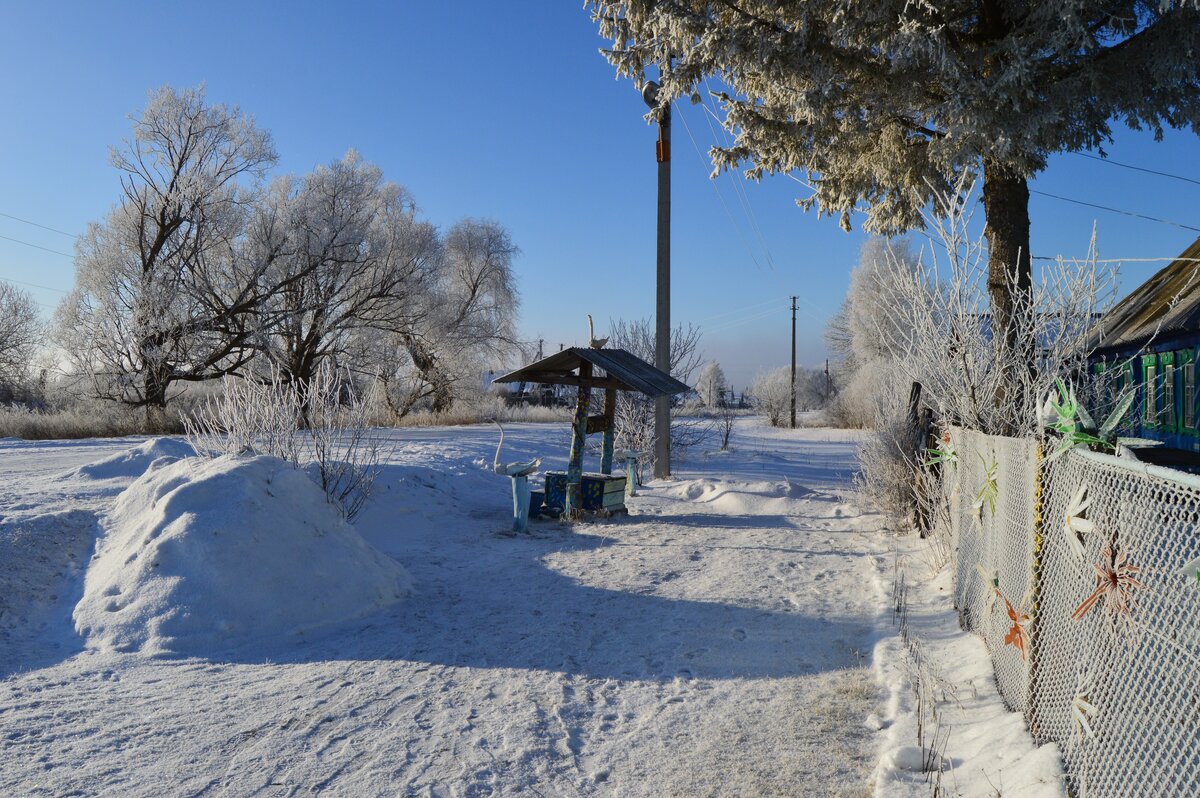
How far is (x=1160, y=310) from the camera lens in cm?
1221

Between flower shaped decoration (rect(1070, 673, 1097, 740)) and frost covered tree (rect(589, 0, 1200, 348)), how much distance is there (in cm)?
513

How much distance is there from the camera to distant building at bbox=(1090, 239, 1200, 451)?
1028 centimetres

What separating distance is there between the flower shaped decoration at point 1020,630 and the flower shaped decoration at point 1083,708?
0.70 metres

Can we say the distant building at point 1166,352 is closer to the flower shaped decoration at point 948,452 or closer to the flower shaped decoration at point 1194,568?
the flower shaped decoration at point 948,452

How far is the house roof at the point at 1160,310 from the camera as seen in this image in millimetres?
10203

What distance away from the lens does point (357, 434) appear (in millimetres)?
9188

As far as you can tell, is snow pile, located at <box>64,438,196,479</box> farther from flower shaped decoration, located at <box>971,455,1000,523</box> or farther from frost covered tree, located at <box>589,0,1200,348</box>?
flower shaped decoration, located at <box>971,455,1000,523</box>

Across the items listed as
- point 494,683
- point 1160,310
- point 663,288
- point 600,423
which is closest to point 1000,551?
point 494,683

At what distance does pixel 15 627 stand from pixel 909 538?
899 centimetres

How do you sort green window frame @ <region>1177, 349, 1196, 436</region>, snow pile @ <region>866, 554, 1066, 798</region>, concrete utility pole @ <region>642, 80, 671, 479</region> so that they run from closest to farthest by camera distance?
snow pile @ <region>866, 554, 1066, 798</region>, green window frame @ <region>1177, 349, 1196, 436</region>, concrete utility pole @ <region>642, 80, 671, 479</region>

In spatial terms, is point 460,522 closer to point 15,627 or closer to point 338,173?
point 15,627

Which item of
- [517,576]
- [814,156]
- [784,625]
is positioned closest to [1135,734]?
[784,625]

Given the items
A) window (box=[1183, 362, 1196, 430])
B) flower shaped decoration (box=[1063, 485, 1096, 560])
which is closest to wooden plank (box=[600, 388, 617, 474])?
window (box=[1183, 362, 1196, 430])

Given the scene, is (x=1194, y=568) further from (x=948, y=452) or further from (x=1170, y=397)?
(x=1170, y=397)
